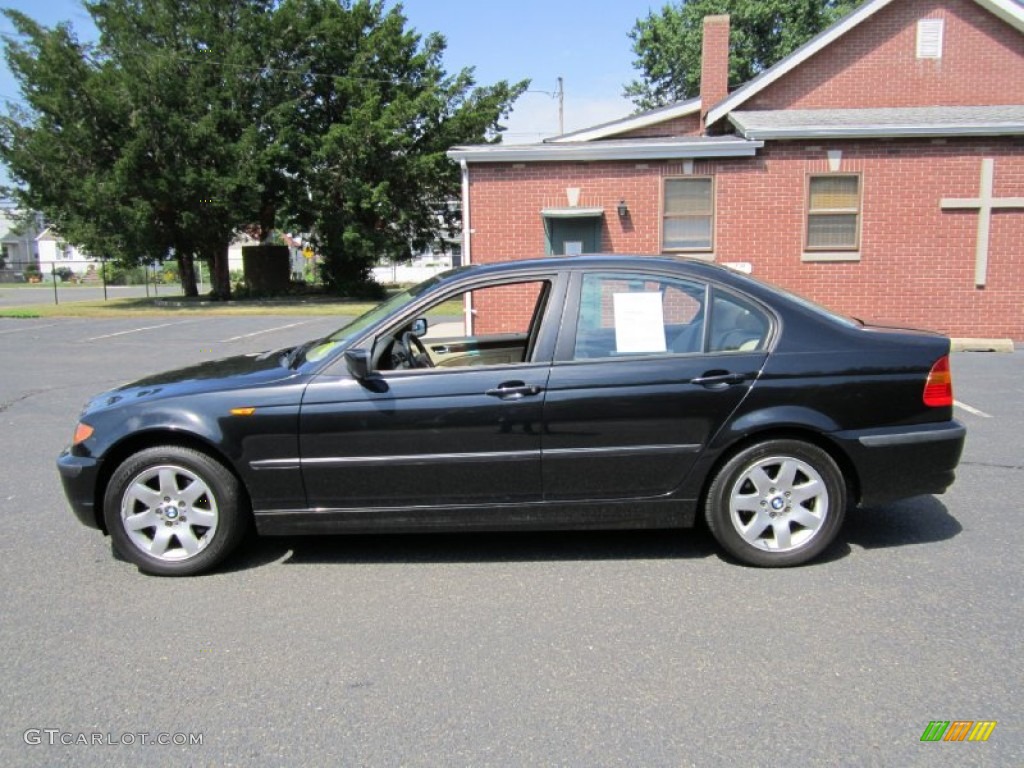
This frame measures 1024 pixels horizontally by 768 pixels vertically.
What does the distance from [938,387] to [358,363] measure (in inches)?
119

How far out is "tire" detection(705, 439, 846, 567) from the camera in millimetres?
4062

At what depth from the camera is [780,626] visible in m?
3.47

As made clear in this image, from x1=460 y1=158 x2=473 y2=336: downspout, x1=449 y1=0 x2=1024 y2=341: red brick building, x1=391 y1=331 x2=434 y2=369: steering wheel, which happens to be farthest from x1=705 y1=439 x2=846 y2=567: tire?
x1=449 y1=0 x2=1024 y2=341: red brick building

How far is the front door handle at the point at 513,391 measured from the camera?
157 inches

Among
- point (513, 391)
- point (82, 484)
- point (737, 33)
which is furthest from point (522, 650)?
point (737, 33)

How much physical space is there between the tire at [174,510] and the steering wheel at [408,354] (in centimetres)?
105

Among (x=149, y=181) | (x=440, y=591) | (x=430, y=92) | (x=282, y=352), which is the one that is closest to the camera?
(x=440, y=591)

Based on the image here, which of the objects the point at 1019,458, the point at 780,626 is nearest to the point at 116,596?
the point at 780,626

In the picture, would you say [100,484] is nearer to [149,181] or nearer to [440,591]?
[440,591]

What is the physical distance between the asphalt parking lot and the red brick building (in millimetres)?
9686

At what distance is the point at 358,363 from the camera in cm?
392

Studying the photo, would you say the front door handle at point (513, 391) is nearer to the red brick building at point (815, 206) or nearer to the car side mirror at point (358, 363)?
the car side mirror at point (358, 363)

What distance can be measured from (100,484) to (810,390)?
3.74 m

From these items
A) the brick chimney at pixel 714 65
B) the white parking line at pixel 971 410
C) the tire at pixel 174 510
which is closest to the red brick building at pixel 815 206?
the brick chimney at pixel 714 65
